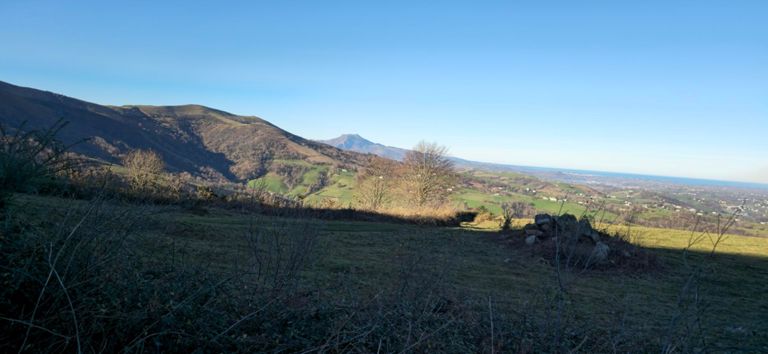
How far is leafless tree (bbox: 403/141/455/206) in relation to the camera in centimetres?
3225

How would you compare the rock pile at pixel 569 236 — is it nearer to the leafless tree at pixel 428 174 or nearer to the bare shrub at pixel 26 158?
the bare shrub at pixel 26 158

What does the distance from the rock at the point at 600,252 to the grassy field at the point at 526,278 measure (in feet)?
1.52

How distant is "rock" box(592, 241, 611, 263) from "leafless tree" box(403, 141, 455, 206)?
19.5 metres

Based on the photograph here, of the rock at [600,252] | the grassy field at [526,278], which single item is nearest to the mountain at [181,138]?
the grassy field at [526,278]

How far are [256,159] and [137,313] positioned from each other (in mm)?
69781

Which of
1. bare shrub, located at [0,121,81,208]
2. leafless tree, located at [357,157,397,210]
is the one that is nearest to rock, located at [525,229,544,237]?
bare shrub, located at [0,121,81,208]

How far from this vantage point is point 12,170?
3.55 m

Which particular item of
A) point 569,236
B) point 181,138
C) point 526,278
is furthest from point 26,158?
point 181,138

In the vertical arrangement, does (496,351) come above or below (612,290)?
above

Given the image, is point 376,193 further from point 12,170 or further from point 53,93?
point 53,93

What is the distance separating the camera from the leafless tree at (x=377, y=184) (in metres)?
33.3

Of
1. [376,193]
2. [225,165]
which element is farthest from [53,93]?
[376,193]

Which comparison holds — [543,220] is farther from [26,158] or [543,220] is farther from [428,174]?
[428,174]

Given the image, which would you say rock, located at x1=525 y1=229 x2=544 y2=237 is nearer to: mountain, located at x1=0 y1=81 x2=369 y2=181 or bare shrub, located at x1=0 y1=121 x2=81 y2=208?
bare shrub, located at x1=0 y1=121 x2=81 y2=208
